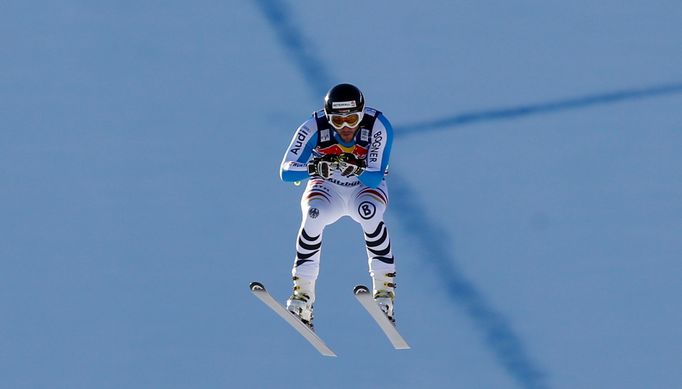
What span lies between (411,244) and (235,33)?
452cm

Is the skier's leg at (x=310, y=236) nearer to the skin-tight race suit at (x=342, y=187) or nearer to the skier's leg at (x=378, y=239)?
the skin-tight race suit at (x=342, y=187)

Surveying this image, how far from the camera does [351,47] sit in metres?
20.8

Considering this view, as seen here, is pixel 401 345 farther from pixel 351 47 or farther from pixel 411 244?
pixel 351 47

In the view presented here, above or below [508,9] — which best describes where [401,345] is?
below

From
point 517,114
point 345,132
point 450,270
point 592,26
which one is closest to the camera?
point 345,132

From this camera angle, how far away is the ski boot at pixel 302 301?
14557mm

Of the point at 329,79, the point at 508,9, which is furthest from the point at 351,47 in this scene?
the point at 508,9

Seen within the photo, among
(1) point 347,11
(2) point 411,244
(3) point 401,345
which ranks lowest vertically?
(3) point 401,345

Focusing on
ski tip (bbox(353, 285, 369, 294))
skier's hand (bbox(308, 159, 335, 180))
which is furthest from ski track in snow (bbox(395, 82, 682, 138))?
ski tip (bbox(353, 285, 369, 294))

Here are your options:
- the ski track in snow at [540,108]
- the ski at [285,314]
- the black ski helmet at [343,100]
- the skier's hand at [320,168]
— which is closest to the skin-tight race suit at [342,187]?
the skier's hand at [320,168]

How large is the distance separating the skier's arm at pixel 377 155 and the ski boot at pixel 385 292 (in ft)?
3.06

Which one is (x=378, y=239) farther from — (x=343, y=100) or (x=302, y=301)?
(x=343, y=100)

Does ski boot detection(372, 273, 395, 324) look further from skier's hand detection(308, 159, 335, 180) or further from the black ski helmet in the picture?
the black ski helmet

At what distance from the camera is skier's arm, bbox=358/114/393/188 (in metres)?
14.2
